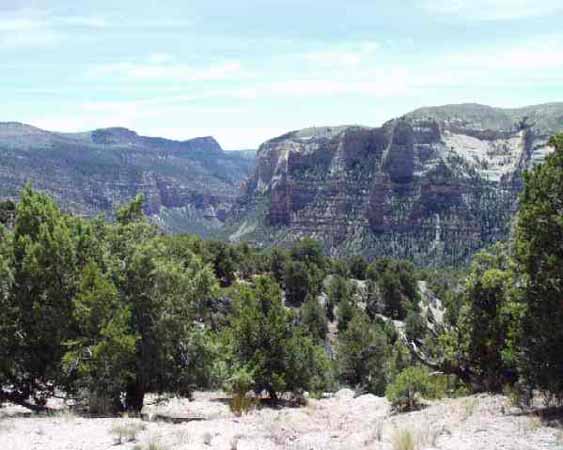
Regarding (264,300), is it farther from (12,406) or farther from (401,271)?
(401,271)

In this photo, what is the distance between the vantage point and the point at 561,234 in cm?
1867

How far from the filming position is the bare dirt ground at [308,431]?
53.5 feet

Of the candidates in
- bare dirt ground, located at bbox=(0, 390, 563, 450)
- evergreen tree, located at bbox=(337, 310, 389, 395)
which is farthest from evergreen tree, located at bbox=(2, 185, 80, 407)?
evergreen tree, located at bbox=(337, 310, 389, 395)

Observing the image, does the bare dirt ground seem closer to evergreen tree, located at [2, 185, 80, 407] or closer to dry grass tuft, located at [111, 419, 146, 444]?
dry grass tuft, located at [111, 419, 146, 444]

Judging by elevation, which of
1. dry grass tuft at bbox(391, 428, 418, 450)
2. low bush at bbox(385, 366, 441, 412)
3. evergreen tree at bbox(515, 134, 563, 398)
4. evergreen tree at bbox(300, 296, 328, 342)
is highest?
evergreen tree at bbox(515, 134, 563, 398)

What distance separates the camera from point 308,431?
20.1 metres

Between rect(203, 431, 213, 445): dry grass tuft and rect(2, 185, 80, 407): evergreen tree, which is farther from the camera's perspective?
rect(2, 185, 80, 407): evergreen tree

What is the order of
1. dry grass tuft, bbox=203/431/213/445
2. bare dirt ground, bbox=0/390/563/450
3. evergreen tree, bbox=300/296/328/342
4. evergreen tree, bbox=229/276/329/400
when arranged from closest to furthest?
1. bare dirt ground, bbox=0/390/563/450
2. dry grass tuft, bbox=203/431/213/445
3. evergreen tree, bbox=229/276/329/400
4. evergreen tree, bbox=300/296/328/342

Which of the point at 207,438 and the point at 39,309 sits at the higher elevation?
the point at 39,309

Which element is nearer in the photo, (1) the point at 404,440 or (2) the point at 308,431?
(1) the point at 404,440

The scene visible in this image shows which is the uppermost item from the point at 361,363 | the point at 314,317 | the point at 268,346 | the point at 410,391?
the point at 268,346

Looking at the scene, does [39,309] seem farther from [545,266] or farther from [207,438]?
[545,266]

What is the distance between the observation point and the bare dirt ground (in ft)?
53.5

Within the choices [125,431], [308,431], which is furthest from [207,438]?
[308,431]
